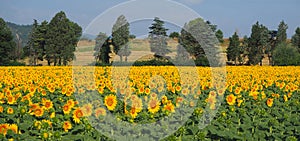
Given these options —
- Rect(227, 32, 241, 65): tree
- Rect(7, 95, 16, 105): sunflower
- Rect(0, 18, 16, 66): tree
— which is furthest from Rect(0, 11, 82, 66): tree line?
Rect(7, 95, 16, 105): sunflower

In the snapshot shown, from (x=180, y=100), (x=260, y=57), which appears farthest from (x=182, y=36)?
(x=180, y=100)

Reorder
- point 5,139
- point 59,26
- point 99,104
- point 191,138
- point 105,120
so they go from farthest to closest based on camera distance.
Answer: point 59,26, point 99,104, point 105,120, point 191,138, point 5,139

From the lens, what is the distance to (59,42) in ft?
155

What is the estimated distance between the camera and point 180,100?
647 cm

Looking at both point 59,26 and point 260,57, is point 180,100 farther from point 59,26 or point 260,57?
point 260,57

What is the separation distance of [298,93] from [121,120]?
5976 millimetres

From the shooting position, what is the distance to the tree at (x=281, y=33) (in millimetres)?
68125

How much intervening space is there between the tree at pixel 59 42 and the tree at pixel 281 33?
36.4 m

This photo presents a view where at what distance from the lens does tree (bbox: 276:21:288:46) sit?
6812 cm

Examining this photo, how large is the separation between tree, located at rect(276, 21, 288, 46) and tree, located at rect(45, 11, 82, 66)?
36439mm

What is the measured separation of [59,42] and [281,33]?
40810mm

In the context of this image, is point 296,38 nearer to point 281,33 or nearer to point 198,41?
point 281,33

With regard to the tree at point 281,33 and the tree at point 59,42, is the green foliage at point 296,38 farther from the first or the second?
the tree at point 59,42

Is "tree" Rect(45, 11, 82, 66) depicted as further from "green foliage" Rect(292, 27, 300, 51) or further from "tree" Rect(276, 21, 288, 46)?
"green foliage" Rect(292, 27, 300, 51)
